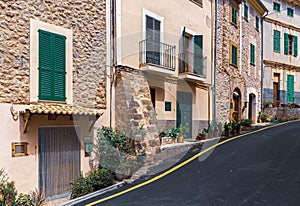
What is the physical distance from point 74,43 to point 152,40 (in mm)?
3764

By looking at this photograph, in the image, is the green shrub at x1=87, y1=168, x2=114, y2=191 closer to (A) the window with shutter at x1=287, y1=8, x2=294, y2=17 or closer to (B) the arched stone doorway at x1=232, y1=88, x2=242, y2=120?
(B) the arched stone doorway at x1=232, y1=88, x2=242, y2=120

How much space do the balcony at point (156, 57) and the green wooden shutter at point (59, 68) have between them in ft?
11.3

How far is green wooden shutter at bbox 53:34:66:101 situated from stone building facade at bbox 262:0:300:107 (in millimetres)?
18066

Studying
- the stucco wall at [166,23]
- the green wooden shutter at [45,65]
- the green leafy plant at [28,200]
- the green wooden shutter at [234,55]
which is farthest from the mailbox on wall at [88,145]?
the green wooden shutter at [234,55]

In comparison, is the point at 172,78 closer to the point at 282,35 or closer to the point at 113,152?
the point at 113,152

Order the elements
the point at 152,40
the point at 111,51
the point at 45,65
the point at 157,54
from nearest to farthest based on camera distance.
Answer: the point at 45,65 → the point at 111,51 → the point at 152,40 → the point at 157,54

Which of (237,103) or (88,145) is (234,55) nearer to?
(237,103)

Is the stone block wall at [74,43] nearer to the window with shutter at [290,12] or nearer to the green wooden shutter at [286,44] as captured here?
the green wooden shutter at [286,44]

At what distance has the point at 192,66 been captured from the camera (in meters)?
13.6

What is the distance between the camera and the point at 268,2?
882 inches

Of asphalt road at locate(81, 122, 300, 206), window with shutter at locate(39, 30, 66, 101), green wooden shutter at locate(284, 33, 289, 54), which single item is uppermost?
green wooden shutter at locate(284, 33, 289, 54)

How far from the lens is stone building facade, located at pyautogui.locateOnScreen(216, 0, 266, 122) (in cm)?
1642

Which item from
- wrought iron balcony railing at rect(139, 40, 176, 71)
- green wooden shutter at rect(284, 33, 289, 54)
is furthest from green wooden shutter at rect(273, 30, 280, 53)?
wrought iron balcony railing at rect(139, 40, 176, 71)

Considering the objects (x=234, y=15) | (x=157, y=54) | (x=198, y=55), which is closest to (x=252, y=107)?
(x=234, y=15)
